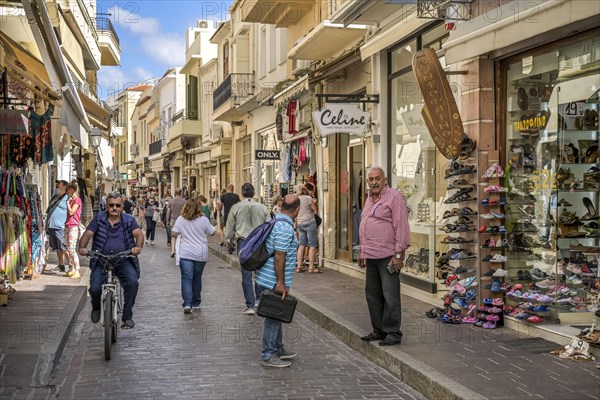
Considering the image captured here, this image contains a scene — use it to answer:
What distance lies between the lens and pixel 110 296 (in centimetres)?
855

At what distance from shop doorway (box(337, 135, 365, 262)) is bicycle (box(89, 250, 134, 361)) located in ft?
23.6

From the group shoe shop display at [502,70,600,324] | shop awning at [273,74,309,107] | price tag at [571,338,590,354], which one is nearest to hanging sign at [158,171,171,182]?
shop awning at [273,74,309,107]

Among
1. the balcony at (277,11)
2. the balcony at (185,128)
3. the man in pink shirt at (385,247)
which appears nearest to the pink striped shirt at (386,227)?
the man in pink shirt at (385,247)

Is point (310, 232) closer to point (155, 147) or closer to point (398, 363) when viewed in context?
point (398, 363)

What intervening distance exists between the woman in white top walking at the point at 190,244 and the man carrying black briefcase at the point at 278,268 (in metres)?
3.51

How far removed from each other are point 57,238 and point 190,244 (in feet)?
15.6

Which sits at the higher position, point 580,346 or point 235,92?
point 235,92

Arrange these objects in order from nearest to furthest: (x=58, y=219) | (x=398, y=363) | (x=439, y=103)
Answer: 1. (x=398, y=363)
2. (x=439, y=103)
3. (x=58, y=219)

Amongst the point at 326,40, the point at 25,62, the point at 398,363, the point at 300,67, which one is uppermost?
the point at 300,67

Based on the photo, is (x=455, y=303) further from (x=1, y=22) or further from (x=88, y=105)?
(x=1, y=22)

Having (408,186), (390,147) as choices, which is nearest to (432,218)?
(408,186)

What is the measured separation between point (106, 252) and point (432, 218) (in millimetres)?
5062

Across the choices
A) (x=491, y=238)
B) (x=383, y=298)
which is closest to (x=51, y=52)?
(x=383, y=298)

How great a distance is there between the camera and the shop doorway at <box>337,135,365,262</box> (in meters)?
15.8
